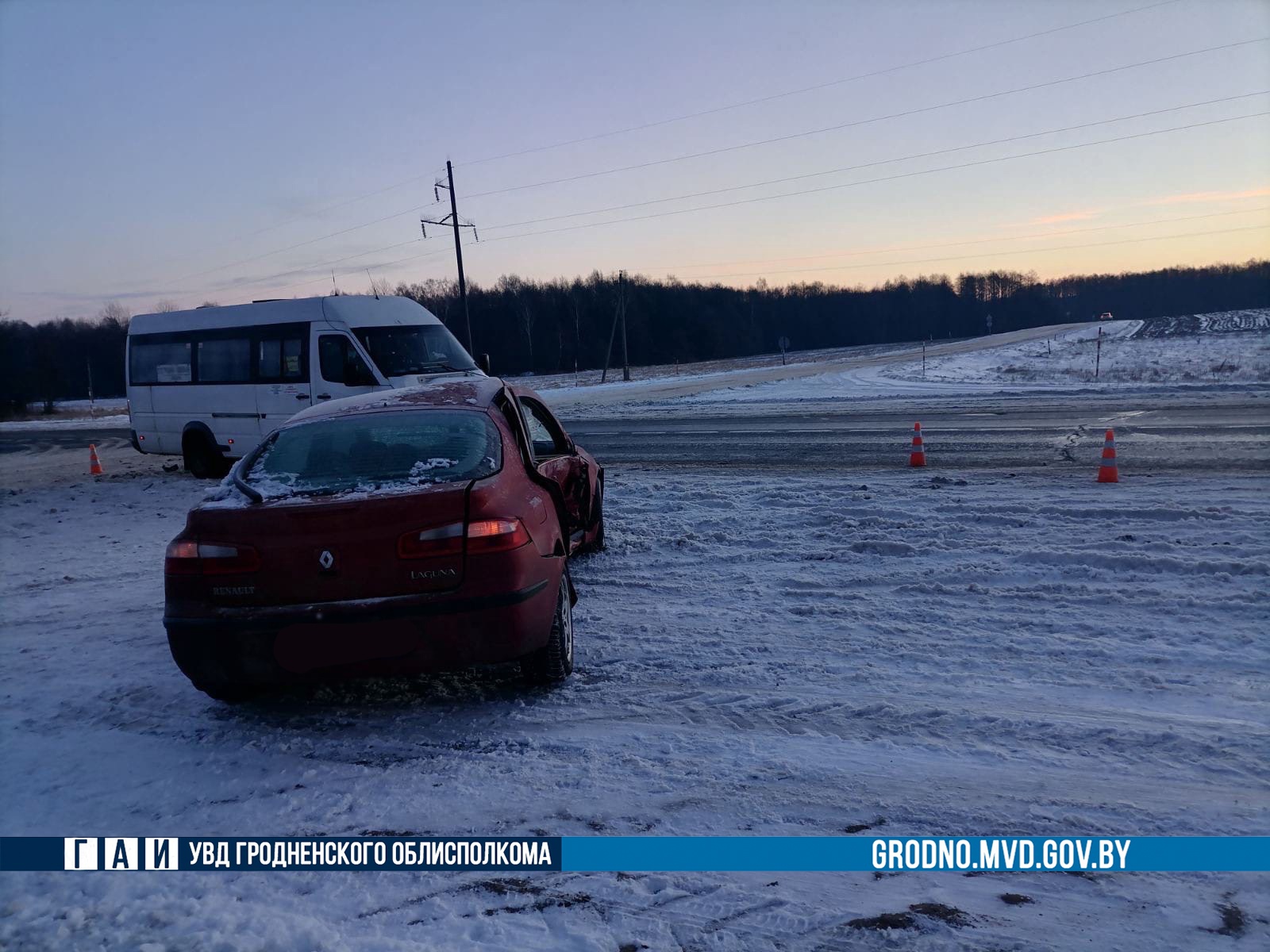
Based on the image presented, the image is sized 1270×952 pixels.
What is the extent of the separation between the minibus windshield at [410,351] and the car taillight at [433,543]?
10.5 m

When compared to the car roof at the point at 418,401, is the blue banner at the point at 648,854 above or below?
below

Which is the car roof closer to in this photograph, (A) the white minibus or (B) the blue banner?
(B) the blue banner

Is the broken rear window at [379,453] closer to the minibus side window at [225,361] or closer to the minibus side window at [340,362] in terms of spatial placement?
the minibus side window at [340,362]

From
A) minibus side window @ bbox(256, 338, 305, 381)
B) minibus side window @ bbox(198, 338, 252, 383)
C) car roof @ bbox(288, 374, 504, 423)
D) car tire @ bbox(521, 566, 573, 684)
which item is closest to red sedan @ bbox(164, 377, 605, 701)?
car tire @ bbox(521, 566, 573, 684)

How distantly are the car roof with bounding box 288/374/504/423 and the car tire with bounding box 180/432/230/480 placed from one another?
37.2ft

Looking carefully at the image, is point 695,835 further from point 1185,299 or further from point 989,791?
point 1185,299

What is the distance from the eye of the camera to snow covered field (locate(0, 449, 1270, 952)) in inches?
112

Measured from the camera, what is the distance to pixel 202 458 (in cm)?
1597

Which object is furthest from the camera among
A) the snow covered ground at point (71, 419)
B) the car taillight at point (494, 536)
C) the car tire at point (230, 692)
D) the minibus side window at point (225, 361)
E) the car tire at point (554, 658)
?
the snow covered ground at point (71, 419)

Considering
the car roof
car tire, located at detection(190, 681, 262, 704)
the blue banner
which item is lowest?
the blue banner

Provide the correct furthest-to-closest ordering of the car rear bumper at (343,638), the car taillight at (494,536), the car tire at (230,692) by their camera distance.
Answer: the car tire at (230,692), the car taillight at (494,536), the car rear bumper at (343,638)

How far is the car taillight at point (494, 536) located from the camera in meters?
4.21

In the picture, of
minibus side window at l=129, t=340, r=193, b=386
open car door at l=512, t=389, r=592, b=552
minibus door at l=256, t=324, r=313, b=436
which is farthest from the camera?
minibus side window at l=129, t=340, r=193, b=386

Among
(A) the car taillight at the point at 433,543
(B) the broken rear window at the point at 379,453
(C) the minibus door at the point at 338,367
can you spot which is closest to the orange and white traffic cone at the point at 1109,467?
(B) the broken rear window at the point at 379,453
